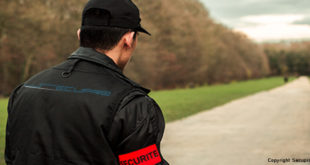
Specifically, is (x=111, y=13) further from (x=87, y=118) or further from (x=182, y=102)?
(x=182, y=102)

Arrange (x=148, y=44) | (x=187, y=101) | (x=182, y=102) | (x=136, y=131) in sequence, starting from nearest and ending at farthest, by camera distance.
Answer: (x=136, y=131) < (x=182, y=102) < (x=187, y=101) < (x=148, y=44)

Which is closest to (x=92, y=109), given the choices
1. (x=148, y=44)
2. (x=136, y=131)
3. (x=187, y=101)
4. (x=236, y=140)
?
(x=136, y=131)

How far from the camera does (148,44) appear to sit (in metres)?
31.3

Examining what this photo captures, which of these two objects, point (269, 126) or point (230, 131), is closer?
point (230, 131)

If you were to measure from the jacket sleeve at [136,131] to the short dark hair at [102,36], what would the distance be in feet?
1.05

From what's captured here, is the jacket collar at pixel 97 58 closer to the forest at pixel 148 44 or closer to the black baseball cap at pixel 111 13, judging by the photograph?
the black baseball cap at pixel 111 13

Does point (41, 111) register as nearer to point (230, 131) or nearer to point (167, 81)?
point (230, 131)

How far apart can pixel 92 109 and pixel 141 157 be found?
0.92 feet

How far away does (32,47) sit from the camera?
921 inches

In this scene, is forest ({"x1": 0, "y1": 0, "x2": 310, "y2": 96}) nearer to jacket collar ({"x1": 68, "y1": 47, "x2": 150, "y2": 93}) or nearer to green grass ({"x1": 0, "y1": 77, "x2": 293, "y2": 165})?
green grass ({"x1": 0, "y1": 77, "x2": 293, "y2": 165})

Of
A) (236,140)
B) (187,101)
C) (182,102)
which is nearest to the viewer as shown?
(236,140)

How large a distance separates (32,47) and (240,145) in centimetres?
1946

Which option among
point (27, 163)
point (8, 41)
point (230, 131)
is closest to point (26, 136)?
point (27, 163)

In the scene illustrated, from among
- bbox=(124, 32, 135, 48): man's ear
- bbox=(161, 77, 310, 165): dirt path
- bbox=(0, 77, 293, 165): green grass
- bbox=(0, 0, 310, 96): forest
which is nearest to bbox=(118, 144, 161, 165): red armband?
bbox=(124, 32, 135, 48): man's ear
